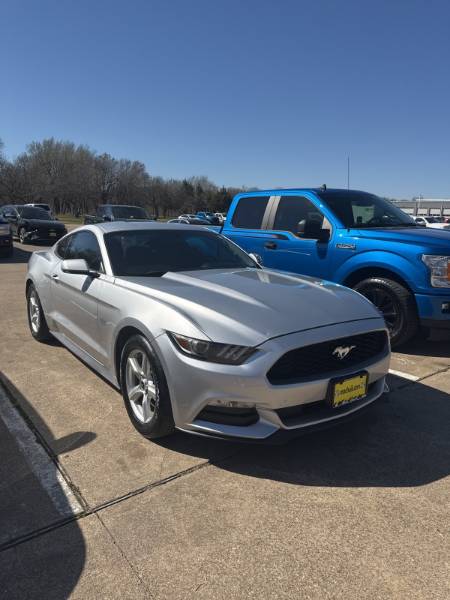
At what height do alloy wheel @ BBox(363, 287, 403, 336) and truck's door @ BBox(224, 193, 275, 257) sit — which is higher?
truck's door @ BBox(224, 193, 275, 257)

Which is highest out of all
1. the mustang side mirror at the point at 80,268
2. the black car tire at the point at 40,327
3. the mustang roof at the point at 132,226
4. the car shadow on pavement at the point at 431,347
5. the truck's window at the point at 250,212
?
the truck's window at the point at 250,212

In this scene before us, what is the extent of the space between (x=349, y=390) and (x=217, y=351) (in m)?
0.90

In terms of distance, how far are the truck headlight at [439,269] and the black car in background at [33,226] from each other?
666 inches

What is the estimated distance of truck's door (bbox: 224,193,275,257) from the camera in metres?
6.61

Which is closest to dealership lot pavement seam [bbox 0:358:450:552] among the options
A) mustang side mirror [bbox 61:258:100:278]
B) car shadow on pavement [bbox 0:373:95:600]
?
car shadow on pavement [bbox 0:373:95:600]

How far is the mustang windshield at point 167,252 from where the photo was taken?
387 cm

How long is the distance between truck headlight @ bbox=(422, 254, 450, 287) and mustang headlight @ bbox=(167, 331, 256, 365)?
308 cm

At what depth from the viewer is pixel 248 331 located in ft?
8.79

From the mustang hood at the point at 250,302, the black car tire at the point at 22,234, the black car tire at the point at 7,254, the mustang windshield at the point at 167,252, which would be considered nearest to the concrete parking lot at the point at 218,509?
the mustang hood at the point at 250,302

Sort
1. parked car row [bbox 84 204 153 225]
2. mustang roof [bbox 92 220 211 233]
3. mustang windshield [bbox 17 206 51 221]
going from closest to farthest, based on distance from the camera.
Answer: mustang roof [bbox 92 220 211 233], parked car row [bbox 84 204 153 225], mustang windshield [bbox 17 206 51 221]

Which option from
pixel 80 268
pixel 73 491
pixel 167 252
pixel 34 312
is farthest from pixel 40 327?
pixel 73 491

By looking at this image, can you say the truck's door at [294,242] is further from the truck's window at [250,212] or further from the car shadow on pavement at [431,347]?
the car shadow on pavement at [431,347]

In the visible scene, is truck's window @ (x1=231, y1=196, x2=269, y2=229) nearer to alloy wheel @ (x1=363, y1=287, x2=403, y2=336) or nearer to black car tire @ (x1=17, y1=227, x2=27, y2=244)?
alloy wheel @ (x1=363, y1=287, x2=403, y2=336)

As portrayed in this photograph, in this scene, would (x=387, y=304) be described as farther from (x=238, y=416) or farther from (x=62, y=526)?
(x=62, y=526)
